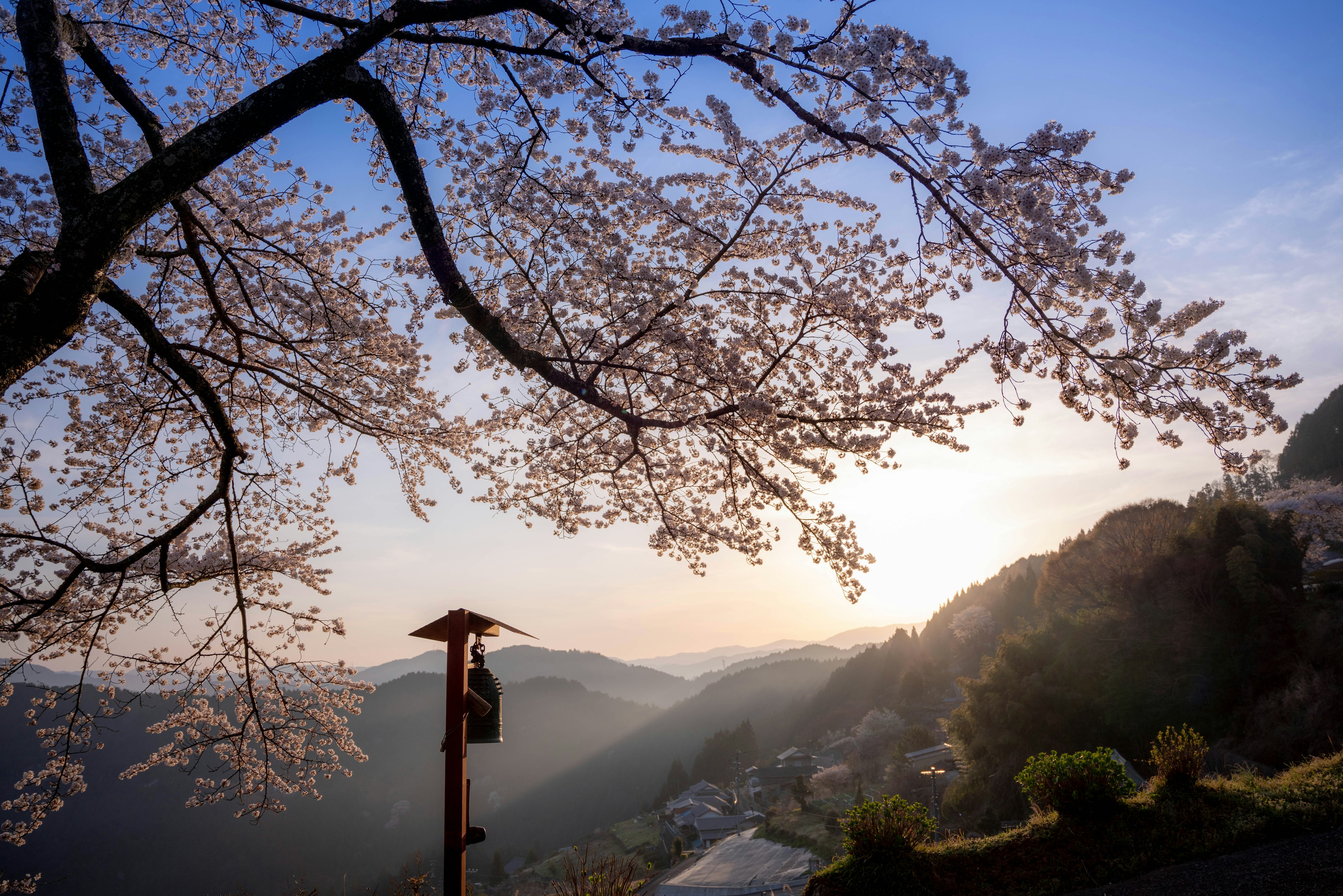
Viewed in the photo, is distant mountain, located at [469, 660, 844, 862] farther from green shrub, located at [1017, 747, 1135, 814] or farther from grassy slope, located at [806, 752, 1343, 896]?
grassy slope, located at [806, 752, 1343, 896]

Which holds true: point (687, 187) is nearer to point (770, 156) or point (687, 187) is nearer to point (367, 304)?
point (770, 156)

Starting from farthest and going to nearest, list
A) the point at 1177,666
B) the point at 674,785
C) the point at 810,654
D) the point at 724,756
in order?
the point at 810,654, the point at 674,785, the point at 724,756, the point at 1177,666

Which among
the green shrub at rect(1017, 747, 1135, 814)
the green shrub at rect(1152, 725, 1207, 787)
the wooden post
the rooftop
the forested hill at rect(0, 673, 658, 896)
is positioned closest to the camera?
the wooden post

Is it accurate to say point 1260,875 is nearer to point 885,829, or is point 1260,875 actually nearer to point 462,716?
point 885,829

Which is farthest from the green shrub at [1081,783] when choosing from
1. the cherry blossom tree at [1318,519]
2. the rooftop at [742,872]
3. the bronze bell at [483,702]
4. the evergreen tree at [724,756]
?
the evergreen tree at [724,756]

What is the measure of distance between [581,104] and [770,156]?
5.41 feet

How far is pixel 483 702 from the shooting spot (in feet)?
11.4

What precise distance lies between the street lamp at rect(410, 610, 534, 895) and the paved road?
6375 millimetres

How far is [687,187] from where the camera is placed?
550cm

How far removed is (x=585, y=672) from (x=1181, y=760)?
164 metres

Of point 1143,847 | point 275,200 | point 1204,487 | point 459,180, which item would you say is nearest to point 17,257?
point 459,180

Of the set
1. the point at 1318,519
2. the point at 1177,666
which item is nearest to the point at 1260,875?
the point at 1177,666

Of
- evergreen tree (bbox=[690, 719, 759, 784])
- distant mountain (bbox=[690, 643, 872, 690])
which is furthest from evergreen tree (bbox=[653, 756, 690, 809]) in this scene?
distant mountain (bbox=[690, 643, 872, 690])

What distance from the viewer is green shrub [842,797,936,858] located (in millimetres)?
7059
